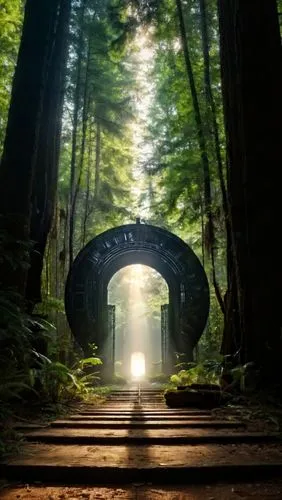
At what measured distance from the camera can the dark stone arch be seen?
1242 centimetres

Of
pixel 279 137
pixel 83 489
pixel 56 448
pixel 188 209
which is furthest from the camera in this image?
pixel 188 209

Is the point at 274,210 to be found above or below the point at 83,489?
above

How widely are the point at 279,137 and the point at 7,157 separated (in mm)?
3844

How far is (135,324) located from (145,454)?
63385mm

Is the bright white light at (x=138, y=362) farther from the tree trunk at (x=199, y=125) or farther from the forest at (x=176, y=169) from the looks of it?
the tree trunk at (x=199, y=125)

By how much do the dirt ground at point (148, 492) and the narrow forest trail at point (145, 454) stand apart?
0.35ft

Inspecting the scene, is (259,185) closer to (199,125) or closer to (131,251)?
(199,125)

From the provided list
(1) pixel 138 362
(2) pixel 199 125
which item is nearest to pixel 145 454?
(2) pixel 199 125

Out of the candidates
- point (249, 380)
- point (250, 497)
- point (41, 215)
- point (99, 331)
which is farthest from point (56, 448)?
point (99, 331)

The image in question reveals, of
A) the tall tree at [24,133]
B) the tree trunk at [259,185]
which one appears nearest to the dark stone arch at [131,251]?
the tree trunk at [259,185]

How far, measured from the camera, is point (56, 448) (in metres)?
3.01

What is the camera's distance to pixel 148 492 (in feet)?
6.95

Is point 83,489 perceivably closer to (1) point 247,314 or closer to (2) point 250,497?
(2) point 250,497

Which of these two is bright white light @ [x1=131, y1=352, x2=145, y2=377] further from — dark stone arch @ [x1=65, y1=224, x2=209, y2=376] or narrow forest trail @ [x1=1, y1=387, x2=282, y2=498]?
narrow forest trail @ [x1=1, y1=387, x2=282, y2=498]
